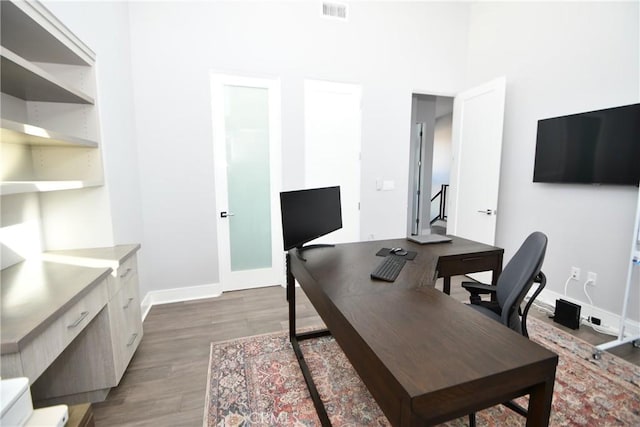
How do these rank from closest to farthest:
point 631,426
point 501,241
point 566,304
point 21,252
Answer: point 631,426
point 21,252
point 566,304
point 501,241

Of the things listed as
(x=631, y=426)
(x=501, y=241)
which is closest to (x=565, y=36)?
(x=501, y=241)

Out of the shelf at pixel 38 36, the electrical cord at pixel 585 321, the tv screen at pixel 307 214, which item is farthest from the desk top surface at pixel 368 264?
the shelf at pixel 38 36

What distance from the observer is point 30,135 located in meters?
1.48

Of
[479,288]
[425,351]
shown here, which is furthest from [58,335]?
[479,288]

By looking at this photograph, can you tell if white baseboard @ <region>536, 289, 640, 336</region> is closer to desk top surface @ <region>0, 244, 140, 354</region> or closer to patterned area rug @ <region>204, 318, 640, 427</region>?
patterned area rug @ <region>204, 318, 640, 427</region>

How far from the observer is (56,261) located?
1.81 m

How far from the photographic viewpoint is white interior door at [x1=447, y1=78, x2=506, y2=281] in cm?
326

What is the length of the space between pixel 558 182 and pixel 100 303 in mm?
3832

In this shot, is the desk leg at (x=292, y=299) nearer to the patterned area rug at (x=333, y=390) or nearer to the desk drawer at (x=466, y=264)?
the patterned area rug at (x=333, y=390)

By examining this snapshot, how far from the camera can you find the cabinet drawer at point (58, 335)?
1083 millimetres

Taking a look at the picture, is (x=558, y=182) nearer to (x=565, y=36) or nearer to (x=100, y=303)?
(x=565, y=36)

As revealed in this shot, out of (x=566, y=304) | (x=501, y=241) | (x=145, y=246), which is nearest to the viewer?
(x=566, y=304)

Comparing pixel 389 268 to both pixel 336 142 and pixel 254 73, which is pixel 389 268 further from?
pixel 254 73

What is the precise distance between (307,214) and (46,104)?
192cm
